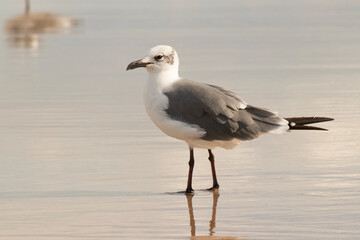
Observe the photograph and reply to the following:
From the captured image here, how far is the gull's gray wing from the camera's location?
25.7 feet

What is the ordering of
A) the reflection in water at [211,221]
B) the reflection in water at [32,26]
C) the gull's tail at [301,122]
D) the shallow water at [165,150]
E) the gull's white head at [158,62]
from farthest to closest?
the reflection in water at [32,26], the gull's white head at [158,62], the gull's tail at [301,122], the shallow water at [165,150], the reflection in water at [211,221]

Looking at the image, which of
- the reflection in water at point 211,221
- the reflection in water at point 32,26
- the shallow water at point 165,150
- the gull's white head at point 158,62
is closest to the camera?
the reflection in water at point 211,221

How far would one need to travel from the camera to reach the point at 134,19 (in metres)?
23.7

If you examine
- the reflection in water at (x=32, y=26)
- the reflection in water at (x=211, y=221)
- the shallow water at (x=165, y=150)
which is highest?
the reflection in water at (x=32, y=26)

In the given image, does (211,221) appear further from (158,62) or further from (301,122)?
(158,62)

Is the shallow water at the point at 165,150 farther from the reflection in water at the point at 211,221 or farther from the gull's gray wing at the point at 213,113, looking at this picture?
the gull's gray wing at the point at 213,113

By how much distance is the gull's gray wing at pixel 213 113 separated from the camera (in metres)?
7.82

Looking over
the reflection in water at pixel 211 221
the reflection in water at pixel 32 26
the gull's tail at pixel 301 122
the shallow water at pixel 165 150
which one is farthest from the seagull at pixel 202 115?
the reflection in water at pixel 32 26

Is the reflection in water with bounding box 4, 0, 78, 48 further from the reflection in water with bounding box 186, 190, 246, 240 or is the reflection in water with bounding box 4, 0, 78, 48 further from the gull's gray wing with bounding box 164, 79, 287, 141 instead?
the reflection in water with bounding box 186, 190, 246, 240

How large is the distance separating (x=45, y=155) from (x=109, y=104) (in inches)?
112

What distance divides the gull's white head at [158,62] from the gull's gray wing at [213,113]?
8.1 inches

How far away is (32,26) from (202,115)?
643 inches

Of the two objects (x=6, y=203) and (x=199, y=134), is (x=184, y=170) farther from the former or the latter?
(x=6, y=203)

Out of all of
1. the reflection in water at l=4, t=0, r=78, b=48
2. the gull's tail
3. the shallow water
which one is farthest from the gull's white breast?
the reflection in water at l=4, t=0, r=78, b=48
